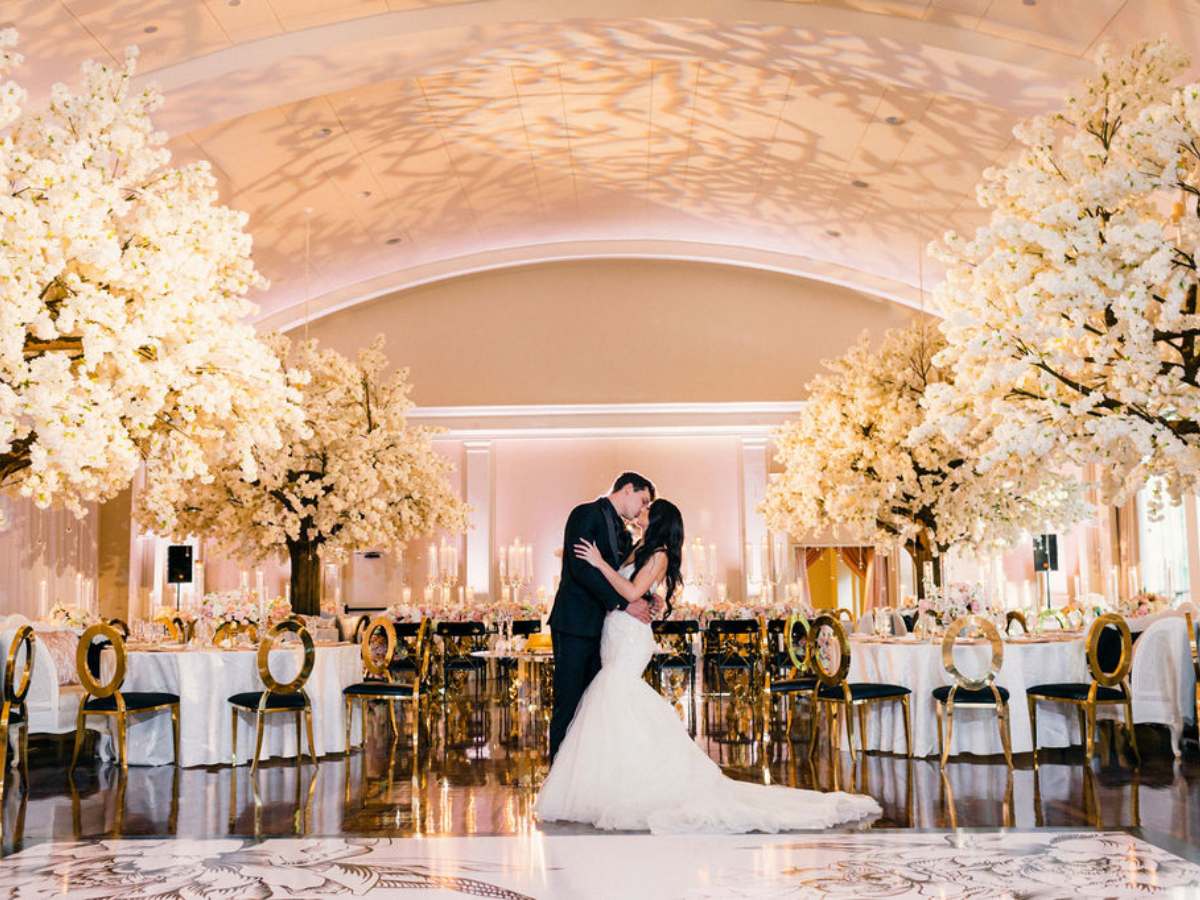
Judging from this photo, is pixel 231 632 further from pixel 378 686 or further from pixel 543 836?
pixel 543 836

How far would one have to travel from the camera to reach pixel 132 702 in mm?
7359

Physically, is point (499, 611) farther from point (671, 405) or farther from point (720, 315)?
point (720, 315)

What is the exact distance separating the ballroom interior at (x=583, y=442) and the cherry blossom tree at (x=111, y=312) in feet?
5.80

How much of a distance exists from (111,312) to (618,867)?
2.95 meters

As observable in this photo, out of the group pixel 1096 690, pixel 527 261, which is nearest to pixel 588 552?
pixel 1096 690

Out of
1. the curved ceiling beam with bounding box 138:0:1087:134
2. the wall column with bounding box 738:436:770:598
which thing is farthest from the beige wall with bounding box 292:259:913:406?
the curved ceiling beam with bounding box 138:0:1087:134

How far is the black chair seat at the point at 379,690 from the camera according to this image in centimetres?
802

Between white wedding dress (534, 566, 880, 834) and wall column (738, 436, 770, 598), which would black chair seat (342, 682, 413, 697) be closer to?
white wedding dress (534, 566, 880, 834)

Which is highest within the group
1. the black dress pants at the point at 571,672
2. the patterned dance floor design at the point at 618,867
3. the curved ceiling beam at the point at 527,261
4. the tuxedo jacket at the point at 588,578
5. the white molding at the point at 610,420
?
the curved ceiling beam at the point at 527,261

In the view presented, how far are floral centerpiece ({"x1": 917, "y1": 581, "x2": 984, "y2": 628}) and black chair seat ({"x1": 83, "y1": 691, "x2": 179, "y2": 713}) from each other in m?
5.19

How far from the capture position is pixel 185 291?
15.0 feet

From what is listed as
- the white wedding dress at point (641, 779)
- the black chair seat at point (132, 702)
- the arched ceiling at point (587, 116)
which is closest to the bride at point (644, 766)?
the white wedding dress at point (641, 779)

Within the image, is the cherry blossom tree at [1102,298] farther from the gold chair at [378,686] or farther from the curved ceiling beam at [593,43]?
the gold chair at [378,686]

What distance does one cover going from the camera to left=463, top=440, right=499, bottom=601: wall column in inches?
706
